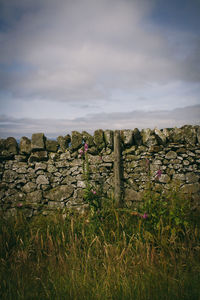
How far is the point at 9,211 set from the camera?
17.6 ft

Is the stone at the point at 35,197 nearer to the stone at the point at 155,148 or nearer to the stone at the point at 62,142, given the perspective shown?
the stone at the point at 62,142

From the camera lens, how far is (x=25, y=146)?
559 cm

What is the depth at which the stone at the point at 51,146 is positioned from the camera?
18.3ft

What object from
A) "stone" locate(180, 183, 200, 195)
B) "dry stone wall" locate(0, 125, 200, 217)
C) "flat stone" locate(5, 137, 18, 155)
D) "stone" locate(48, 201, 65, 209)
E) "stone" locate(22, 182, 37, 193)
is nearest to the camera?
"stone" locate(180, 183, 200, 195)

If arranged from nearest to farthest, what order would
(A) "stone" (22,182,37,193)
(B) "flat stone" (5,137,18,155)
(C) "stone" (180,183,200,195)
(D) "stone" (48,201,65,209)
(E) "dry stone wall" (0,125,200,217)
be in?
(C) "stone" (180,183,200,195) < (E) "dry stone wall" (0,125,200,217) < (D) "stone" (48,201,65,209) < (A) "stone" (22,182,37,193) < (B) "flat stone" (5,137,18,155)

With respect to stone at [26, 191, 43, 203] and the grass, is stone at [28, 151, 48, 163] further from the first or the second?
the grass

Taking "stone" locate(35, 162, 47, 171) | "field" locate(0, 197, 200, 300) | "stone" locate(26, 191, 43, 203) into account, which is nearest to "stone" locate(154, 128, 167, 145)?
"field" locate(0, 197, 200, 300)

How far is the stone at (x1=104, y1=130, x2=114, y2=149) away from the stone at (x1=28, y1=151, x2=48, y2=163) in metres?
1.70

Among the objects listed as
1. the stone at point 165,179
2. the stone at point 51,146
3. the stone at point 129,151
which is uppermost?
the stone at point 51,146

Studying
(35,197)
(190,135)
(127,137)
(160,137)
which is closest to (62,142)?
(35,197)

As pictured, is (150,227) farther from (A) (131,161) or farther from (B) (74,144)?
(B) (74,144)

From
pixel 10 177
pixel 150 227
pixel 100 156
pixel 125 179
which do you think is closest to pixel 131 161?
pixel 125 179

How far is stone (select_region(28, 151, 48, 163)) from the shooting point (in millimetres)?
5516

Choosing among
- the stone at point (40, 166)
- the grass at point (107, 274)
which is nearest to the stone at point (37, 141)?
the stone at point (40, 166)
